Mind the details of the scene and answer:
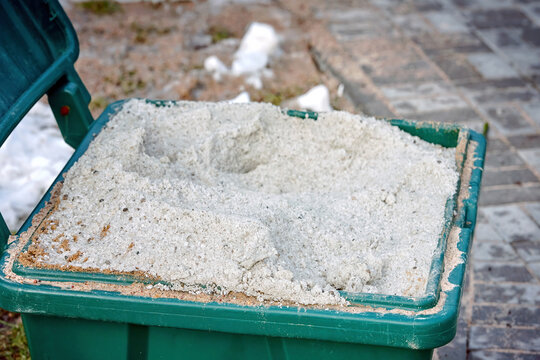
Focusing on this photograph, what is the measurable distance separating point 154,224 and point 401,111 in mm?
2844

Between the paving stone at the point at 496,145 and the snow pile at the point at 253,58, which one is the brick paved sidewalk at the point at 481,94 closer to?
the paving stone at the point at 496,145

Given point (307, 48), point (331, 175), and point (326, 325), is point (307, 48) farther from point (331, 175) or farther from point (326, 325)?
point (326, 325)

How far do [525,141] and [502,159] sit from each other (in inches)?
10.5

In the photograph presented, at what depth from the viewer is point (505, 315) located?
3.03 metres

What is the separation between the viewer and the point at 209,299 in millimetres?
1676

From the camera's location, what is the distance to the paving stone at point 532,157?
157 inches

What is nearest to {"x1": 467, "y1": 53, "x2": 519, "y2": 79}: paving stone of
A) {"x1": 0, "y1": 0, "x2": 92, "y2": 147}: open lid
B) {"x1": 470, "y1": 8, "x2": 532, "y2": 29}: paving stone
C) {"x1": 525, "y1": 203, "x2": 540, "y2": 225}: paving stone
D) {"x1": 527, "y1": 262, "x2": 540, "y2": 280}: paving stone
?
{"x1": 470, "y1": 8, "x2": 532, "y2": 29}: paving stone

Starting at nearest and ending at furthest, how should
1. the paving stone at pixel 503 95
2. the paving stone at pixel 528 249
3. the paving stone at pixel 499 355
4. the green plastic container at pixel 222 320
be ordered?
1. the green plastic container at pixel 222 320
2. the paving stone at pixel 499 355
3. the paving stone at pixel 528 249
4. the paving stone at pixel 503 95

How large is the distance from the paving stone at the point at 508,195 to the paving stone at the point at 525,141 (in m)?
0.40

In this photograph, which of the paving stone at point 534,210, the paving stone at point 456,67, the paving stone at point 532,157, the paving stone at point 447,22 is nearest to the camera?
Answer: the paving stone at point 534,210

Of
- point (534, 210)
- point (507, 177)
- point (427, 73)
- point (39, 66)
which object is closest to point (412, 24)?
point (427, 73)

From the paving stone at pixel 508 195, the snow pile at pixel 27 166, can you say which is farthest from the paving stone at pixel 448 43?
the snow pile at pixel 27 166

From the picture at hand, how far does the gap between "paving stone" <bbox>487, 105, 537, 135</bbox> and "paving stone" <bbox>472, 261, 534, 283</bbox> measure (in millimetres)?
1215

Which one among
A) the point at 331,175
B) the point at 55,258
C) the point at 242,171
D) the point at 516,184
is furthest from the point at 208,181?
the point at 516,184
